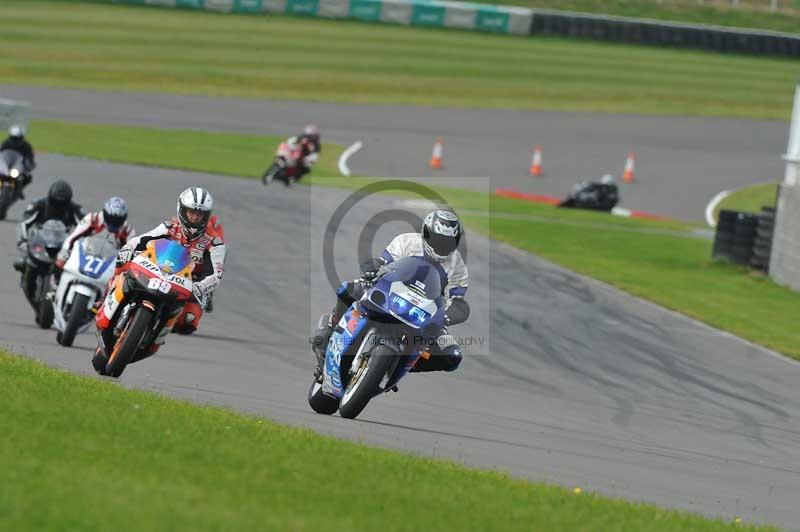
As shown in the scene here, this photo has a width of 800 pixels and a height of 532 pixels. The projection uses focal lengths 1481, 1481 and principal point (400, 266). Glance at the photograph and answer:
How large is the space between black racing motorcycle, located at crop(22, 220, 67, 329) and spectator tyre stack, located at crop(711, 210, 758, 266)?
13217mm

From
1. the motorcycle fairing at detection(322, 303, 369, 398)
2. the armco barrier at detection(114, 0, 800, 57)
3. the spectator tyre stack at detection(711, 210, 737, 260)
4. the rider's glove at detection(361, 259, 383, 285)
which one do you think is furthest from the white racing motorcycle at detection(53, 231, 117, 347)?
the armco barrier at detection(114, 0, 800, 57)

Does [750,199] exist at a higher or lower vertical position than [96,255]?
lower

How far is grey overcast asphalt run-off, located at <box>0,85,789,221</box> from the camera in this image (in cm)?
4094

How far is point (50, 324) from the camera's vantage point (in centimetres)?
1552

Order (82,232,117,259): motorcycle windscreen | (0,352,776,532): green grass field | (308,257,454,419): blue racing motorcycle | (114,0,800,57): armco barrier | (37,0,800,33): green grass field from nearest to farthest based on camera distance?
(0,352,776,532): green grass field
(308,257,454,419): blue racing motorcycle
(82,232,117,259): motorcycle windscreen
(114,0,800,57): armco barrier
(37,0,800,33): green grass field

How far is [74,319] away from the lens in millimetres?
13898

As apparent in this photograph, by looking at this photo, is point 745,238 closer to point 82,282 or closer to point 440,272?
point 82,282

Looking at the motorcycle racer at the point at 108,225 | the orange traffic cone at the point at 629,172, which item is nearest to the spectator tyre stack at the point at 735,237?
the motorcycle racer at the point at 108,225

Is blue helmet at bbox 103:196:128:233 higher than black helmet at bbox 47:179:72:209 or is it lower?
higher

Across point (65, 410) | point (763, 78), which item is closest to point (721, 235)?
point (65, 410)

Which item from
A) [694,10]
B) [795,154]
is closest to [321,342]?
[795,154]

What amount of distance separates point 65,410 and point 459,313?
3472mm

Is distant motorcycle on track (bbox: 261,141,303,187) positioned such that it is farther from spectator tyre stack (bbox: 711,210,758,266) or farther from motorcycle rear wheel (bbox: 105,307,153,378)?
motorcycle rear wheel (bbox: 105,307,153,378)

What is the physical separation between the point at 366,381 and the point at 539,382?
4601 mm
